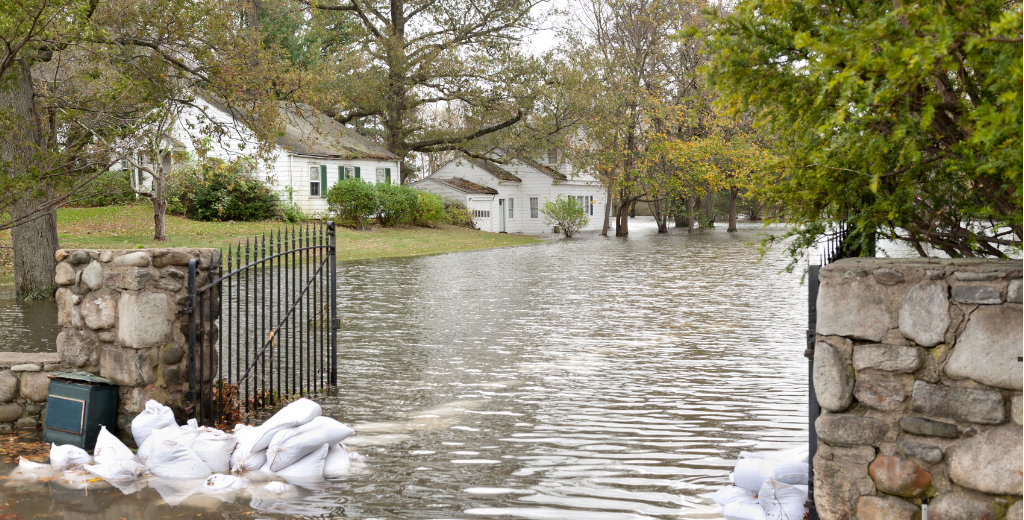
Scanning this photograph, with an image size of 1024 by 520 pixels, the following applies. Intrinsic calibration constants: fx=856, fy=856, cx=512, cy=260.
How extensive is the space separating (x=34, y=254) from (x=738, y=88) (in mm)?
14778

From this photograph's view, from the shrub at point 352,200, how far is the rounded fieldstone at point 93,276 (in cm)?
2958

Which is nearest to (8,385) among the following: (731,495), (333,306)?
(333,306)

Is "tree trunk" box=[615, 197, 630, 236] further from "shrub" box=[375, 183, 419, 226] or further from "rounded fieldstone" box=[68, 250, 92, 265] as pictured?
"rounded fieldstone" box=[68, 250, 92, 265]

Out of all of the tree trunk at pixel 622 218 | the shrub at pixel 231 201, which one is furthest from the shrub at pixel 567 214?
the shrub at pixel 231 201

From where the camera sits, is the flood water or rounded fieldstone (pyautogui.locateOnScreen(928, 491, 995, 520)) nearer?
rounded fieldstone (pyautogui.locateOnScreen(928, 491, 995, 520))

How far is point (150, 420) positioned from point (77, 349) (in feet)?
2.92

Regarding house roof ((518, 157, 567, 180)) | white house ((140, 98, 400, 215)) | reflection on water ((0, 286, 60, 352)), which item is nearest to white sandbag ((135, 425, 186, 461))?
reflection on water ((0, 286, 60, 352))

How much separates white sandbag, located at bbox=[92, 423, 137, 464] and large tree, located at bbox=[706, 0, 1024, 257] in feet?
15.0

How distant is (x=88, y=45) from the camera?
1266 centimetres

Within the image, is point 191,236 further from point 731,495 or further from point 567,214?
point 731,495

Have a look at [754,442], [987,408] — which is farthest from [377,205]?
[987,408]

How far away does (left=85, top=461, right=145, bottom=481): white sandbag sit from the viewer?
570 cm

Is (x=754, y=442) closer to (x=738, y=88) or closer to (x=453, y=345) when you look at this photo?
(x=738, y=88)

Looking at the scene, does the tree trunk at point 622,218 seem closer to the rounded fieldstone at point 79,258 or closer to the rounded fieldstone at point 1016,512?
the rounded fieldstone at point 79,258
